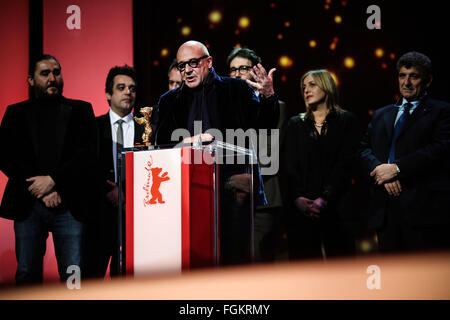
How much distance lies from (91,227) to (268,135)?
1.34m

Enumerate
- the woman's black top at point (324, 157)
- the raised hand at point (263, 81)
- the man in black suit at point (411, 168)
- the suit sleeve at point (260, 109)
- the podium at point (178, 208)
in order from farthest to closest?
the woman's black top at point (324, 157) → the man in black suit at point (411, 168) → the suit sleeve at point (260, 109) → the raised hand at point (263, 81) → the podium at point (178, 208)

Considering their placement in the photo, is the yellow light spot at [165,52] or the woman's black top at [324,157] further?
the yellow light spot at [165,52]

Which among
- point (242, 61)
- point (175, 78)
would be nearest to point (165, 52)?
point (175, 78)

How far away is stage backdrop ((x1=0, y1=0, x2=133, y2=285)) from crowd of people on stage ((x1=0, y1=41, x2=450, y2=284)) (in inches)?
34.9

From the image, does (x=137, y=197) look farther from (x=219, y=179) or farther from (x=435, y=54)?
(x=435, y=54)

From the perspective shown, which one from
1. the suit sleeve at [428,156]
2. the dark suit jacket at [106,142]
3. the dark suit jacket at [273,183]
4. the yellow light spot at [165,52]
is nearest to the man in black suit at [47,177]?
the dark suit jacket at [106,142]

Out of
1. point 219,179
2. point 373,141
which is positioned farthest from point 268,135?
point 219,179

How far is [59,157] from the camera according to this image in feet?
10.9

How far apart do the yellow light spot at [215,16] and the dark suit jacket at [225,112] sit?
4.87 ft

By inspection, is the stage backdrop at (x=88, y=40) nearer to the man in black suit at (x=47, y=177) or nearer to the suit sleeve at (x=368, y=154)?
the man in black suit at (x=47, y=177)

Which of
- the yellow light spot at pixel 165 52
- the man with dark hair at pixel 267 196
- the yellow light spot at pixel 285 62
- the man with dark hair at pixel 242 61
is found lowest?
the man with dark hair at pixel 267 196

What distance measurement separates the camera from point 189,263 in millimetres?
2352

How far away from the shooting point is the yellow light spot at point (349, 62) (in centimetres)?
407

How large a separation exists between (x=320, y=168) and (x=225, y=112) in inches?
34.0
